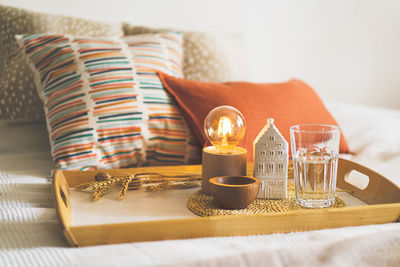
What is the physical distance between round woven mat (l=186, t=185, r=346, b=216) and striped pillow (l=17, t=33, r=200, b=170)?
30cm

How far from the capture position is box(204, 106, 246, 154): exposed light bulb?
89 cm

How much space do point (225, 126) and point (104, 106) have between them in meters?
0.40

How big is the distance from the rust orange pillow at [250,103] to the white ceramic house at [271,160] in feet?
0.79

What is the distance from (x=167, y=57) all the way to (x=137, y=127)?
32 cm

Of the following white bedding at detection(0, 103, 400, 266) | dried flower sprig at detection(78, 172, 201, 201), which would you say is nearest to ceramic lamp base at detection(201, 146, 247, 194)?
dried flower sprig at detection(78, 172, 201, 201)

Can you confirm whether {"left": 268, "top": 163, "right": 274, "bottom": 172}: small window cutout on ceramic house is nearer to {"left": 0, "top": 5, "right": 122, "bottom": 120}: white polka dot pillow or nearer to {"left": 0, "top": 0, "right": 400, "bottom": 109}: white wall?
{"left": 0, "top": 5, "right": 122, "bottom": 120}: white polka dot pillow

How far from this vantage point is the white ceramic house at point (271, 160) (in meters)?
0.86

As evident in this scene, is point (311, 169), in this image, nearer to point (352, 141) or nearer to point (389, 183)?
point (389, 183)

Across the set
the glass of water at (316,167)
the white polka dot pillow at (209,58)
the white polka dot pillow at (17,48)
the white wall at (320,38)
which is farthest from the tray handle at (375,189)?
the white wall at (320,38)

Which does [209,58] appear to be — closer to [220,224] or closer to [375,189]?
[375,189]

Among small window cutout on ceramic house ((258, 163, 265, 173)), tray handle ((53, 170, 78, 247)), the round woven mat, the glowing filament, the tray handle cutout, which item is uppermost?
the glowing filament

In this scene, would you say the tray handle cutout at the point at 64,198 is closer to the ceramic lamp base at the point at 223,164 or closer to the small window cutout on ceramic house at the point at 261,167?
the ceramic lamp base at the point at 223,164

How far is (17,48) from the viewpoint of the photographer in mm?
1400

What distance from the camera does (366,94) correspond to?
240cm
